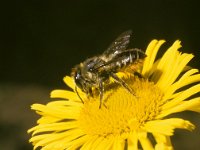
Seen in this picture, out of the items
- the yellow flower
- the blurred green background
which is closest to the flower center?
the yellow flower

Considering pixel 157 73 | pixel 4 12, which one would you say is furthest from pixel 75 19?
pixel 157 73

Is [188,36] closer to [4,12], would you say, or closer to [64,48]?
[64,48]

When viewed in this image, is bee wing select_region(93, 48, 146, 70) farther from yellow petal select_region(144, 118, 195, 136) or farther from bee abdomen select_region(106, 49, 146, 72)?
yellow petal select_region(144, 118, 195, 136)

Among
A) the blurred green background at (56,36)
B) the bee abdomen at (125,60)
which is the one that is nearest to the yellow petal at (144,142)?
the bee abdomen at (125,60)

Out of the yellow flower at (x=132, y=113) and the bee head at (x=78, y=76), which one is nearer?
the yellow flower at (x=132, y=113)

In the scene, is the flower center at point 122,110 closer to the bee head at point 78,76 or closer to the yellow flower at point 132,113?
the yellow flower at point 132,113

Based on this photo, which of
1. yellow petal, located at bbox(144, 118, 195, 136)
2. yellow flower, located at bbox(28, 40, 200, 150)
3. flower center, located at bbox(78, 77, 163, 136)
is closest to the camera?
yellow petal, located at bbox(144, 118, 195, 136)
